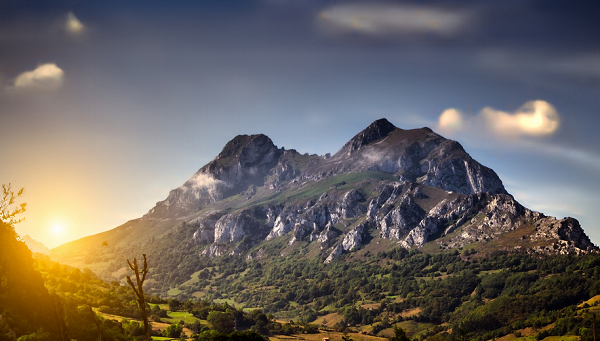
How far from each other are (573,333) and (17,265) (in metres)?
222

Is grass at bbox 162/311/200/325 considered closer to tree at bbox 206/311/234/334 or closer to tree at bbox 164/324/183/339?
tree at bbox 206/311/234/334

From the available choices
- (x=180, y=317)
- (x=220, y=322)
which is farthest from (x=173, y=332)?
(x=220, y=322)

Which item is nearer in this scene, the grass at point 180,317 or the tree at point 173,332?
the tree at point 173,332

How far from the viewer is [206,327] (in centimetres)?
15875

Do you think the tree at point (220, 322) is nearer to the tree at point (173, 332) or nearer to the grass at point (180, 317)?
the grass at point (180, 317)

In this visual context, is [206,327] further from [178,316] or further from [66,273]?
[66,273]

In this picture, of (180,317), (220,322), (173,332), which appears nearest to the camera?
(173,332)

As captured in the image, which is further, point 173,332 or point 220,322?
point 220,322

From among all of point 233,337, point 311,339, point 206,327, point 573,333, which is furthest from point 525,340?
point 233,337

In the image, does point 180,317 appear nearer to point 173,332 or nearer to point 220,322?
point 220,322

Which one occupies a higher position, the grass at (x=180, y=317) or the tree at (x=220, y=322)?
the grass at (x=180, y=317)

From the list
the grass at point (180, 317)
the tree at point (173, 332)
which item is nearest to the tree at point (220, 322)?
the grass at point (180, 317)

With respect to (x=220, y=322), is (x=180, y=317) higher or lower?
→ higher

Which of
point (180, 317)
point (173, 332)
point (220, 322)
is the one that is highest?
point (173, 332)
